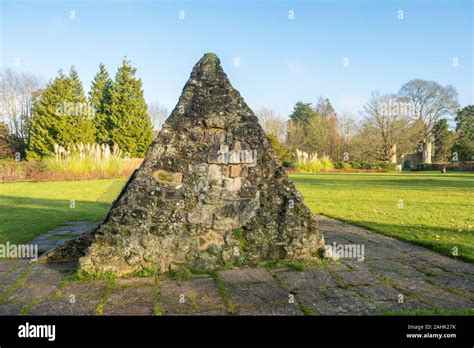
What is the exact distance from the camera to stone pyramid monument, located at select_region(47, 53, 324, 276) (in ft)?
14.4

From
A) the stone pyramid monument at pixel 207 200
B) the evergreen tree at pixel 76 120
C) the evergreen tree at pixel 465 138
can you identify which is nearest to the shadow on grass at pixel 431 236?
the stone pyramid monument at pixel 207 200

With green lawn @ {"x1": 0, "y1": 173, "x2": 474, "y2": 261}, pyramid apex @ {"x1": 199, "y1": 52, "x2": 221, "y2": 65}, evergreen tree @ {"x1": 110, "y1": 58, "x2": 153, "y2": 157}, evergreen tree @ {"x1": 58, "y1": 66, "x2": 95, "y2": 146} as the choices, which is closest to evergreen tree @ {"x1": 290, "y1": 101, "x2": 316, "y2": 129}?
evergreen tree @ {"x1": 110, "y1": 58, "x2": 153, "y2": 157}

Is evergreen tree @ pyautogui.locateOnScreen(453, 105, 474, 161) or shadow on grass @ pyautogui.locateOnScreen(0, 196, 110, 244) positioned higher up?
evergreen tree @ pyautogui.locateOnScreen(453, 105, 474, 161)

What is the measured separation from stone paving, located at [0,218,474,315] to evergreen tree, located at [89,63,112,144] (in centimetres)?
3187

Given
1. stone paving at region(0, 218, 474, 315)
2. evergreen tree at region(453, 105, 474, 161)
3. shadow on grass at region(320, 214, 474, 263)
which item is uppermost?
evergreen tree at region(453, 105, 474, 161)

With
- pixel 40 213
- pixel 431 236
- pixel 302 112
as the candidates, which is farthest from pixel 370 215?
pixel 302 112

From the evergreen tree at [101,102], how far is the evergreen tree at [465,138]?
1545 inches

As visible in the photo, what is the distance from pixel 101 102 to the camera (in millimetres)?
35938

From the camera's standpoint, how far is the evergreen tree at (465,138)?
41188mm

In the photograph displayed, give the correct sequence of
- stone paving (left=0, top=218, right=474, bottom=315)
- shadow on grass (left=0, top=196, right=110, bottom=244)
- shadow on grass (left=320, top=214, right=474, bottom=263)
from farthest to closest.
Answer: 1. shadow on grass (left=0, top=196, right=110, bottom=244)
2. shadow on grass (left=320, top=214, right=474, bottom=263)
3. stone paving (left=0, top=218, right=474, bottom=315)

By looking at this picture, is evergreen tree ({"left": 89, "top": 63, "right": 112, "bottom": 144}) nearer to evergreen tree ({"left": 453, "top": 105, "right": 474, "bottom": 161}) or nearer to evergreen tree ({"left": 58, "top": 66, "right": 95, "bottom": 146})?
evergreen tree ({"left": 58, "top": 66, "right": 95, "bottom": 146})

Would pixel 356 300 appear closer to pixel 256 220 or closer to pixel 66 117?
pixel 256 220
